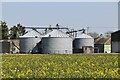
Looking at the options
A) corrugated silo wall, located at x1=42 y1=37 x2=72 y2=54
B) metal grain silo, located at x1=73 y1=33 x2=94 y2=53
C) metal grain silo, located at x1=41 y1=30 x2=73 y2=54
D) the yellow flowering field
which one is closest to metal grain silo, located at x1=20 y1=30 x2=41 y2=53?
metal grain silo, located at x1=41 y1=30 x2=73 y2=54

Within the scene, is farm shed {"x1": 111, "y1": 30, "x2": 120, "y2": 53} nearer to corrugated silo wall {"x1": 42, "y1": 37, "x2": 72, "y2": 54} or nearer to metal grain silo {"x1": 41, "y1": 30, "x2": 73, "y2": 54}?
metal grain silo {"x1": 41, "y1": 30, "x2": 73, "y2": 54}

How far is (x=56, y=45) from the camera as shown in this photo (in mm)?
72625

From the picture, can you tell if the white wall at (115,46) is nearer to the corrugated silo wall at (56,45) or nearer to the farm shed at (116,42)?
the farm shed at (116,42)

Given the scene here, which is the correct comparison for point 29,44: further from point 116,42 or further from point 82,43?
point 116,42

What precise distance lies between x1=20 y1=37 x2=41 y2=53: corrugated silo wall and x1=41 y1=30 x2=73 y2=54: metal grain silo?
4563 millimetres

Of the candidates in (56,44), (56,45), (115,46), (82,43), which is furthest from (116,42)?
(56,45)

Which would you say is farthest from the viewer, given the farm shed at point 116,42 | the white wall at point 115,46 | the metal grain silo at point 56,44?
the farm shed at point 116,42

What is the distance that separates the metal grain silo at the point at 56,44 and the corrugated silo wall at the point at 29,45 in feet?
15.0

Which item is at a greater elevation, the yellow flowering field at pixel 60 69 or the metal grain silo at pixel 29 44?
the metal grain silo at pixel 29 44

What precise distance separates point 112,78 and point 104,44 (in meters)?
90.6

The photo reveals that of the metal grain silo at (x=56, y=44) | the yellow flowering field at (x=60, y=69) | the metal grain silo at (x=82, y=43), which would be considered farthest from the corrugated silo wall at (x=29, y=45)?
the yellow flowering field at (x=60, y=69)

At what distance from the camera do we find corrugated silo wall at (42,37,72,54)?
71.9 metres

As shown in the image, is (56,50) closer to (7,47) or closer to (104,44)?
(7,47)

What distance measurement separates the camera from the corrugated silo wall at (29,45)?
78.5m
